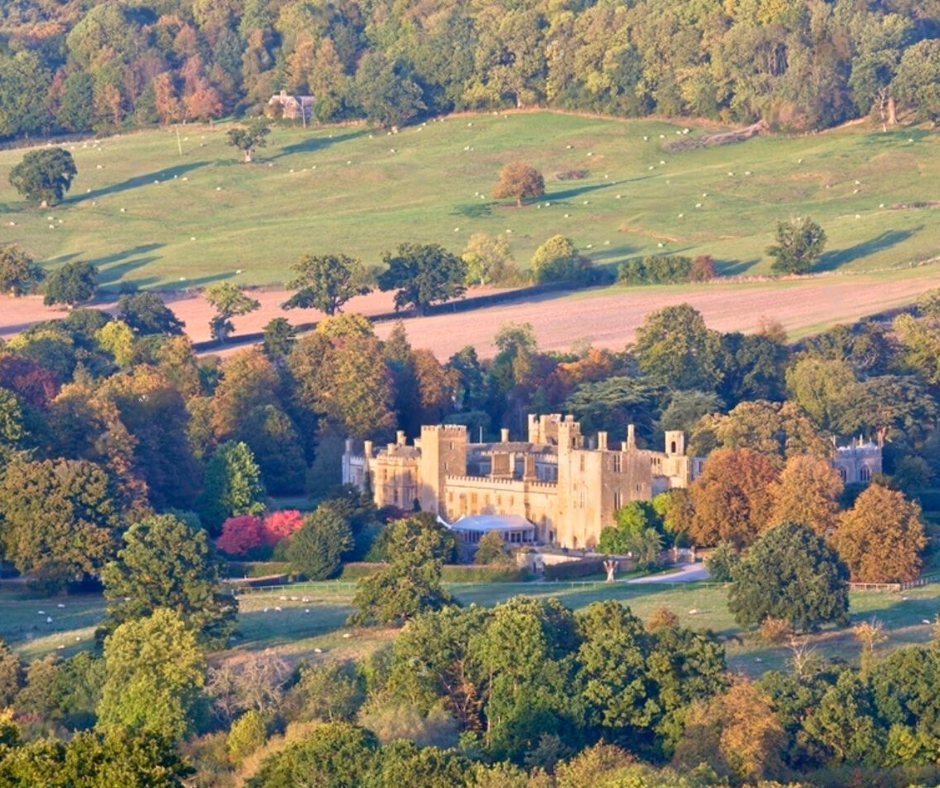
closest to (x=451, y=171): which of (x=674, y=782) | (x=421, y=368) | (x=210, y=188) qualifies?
(x=210, y=188)

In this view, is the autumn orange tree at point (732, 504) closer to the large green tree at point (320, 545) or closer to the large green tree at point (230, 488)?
the large green tree at point (320, 545)

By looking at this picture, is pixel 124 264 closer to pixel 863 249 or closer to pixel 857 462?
pixel 863 249

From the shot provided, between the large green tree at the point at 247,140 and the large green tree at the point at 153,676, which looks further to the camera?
the large green tree at the point at 247,140

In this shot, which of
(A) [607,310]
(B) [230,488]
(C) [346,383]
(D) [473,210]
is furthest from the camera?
(D) [473,210]

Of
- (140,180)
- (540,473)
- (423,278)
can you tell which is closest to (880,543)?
(540,473)

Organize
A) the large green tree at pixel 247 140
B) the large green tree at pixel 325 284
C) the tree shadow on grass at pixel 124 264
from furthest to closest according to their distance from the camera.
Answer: the large green tree at pixel 247 140 → the tree shadow on grass at pixel 124 264 → the large green tree at pixel 325 284

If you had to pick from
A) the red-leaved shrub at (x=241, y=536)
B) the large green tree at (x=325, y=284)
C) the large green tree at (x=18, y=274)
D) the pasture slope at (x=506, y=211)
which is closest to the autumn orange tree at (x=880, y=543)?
the red-leaved shrub at (x=241, y=536)
